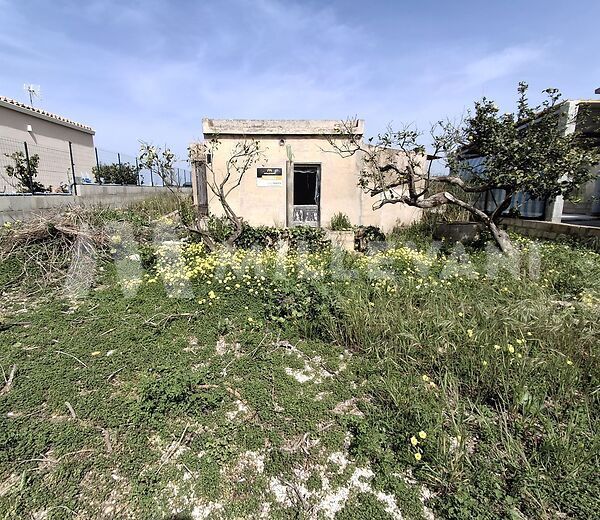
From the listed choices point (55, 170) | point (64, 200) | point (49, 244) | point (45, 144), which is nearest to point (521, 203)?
point (49, 244)

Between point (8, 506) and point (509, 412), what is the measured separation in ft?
9.66

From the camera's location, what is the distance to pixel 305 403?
226cm

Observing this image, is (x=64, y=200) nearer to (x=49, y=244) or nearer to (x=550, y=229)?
(x=49, y=244)

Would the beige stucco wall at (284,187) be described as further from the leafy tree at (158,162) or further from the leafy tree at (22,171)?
the leafy tree at (22,171)

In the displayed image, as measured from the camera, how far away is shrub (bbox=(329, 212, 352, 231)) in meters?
7.86

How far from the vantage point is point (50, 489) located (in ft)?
5.41

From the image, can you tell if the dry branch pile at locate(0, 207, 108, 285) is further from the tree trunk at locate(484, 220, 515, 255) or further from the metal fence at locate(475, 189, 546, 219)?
the metal fence at locate(475, 189, 546, 219)

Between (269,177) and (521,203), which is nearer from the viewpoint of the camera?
(521,203)

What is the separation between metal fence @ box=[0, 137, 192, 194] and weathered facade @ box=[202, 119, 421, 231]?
5.23 feet

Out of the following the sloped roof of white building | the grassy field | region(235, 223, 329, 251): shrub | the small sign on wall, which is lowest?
the grassy field

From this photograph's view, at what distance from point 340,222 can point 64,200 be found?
6832 millimetres

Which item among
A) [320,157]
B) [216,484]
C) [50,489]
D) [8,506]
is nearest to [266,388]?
[216,484]

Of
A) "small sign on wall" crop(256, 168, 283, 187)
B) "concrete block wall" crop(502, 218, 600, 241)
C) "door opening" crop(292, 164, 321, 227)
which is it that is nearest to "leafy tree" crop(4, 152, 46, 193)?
"small sign on wall" crop(256, 168, 283, 187)

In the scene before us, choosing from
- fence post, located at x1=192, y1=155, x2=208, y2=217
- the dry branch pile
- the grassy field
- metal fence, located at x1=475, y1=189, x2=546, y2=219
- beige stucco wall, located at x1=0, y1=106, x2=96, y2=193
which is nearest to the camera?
the grassy field
